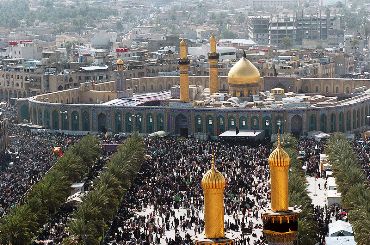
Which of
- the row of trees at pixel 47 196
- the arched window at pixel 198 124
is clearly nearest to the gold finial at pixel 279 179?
the row of trees at pixel 47 196

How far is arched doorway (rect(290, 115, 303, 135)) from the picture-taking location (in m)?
107

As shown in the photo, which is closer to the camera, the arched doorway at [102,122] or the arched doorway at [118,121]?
the arched doorway at [118,121]

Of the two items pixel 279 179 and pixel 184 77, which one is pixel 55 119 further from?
pixel 279 179

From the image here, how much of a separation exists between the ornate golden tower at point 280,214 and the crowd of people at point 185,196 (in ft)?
71.5

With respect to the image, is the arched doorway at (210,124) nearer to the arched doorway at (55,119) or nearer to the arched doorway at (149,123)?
the arched doorway at (149,123)

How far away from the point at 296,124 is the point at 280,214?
75867 millimetres

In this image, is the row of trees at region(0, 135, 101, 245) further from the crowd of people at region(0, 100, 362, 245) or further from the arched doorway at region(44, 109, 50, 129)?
the arched doorway at region(44, 109, 50, 129)

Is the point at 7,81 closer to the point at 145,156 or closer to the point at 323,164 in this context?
the point at 145,156

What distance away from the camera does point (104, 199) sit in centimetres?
6319

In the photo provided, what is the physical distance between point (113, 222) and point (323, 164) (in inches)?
843

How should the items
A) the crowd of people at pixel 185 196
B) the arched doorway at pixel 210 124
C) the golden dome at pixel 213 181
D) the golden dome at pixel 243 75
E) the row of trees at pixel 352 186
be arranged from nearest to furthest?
1. the golden dome at pixel 213 181
2. the row of trees at pixel 352 186
3. the crowd of people at pixel 185 196
4. the arched doorway at pixel 210 124
5. the golden dome at pixel 243 75

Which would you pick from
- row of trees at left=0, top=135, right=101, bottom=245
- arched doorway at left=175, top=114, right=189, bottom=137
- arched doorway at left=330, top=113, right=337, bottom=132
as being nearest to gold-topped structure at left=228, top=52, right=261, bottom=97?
arched doorway at left=175, top=114, right=189, bottom=137

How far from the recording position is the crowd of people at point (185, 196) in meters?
63.4

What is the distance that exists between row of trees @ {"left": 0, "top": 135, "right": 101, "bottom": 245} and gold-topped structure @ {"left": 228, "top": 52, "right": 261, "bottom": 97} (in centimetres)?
2744
